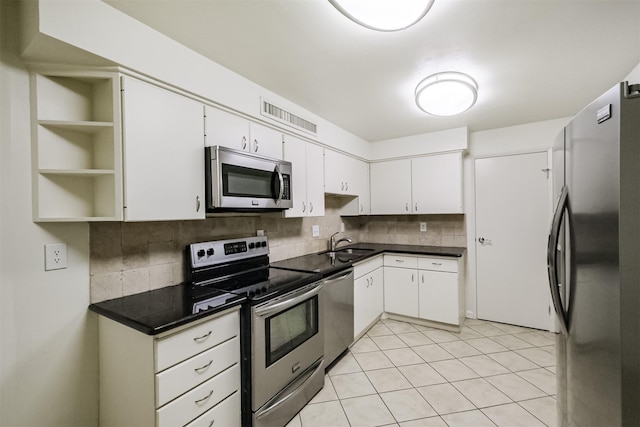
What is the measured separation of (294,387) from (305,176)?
5.67ft

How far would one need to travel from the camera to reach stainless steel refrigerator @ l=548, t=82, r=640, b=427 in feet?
2.56

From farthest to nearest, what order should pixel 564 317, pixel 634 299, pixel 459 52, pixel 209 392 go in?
pixel 459 52
pixel 209 392
pixel 564 317
pixel 634 299

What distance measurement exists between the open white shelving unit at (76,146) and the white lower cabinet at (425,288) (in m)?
2.91

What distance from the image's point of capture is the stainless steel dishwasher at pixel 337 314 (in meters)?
2.34

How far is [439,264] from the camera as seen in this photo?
3234 millimetres

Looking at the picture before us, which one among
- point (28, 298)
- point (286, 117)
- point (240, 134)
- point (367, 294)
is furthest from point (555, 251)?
point (28, 298)

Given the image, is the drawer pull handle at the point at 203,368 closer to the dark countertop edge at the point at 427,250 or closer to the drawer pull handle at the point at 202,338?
the drawer pull handle at the point at 202,338

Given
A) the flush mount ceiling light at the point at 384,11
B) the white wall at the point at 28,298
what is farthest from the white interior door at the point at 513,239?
the white wall at the point at 28,298

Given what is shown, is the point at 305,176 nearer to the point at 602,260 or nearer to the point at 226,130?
the point at 226,130

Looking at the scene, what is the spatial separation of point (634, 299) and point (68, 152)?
7.79ft

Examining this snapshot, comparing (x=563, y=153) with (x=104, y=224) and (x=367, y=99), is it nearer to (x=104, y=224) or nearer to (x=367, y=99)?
(x=367, y=99)

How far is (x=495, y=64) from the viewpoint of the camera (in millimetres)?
1925

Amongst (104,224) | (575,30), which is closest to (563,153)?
(575,30)

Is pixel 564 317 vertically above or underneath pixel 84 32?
underneath
